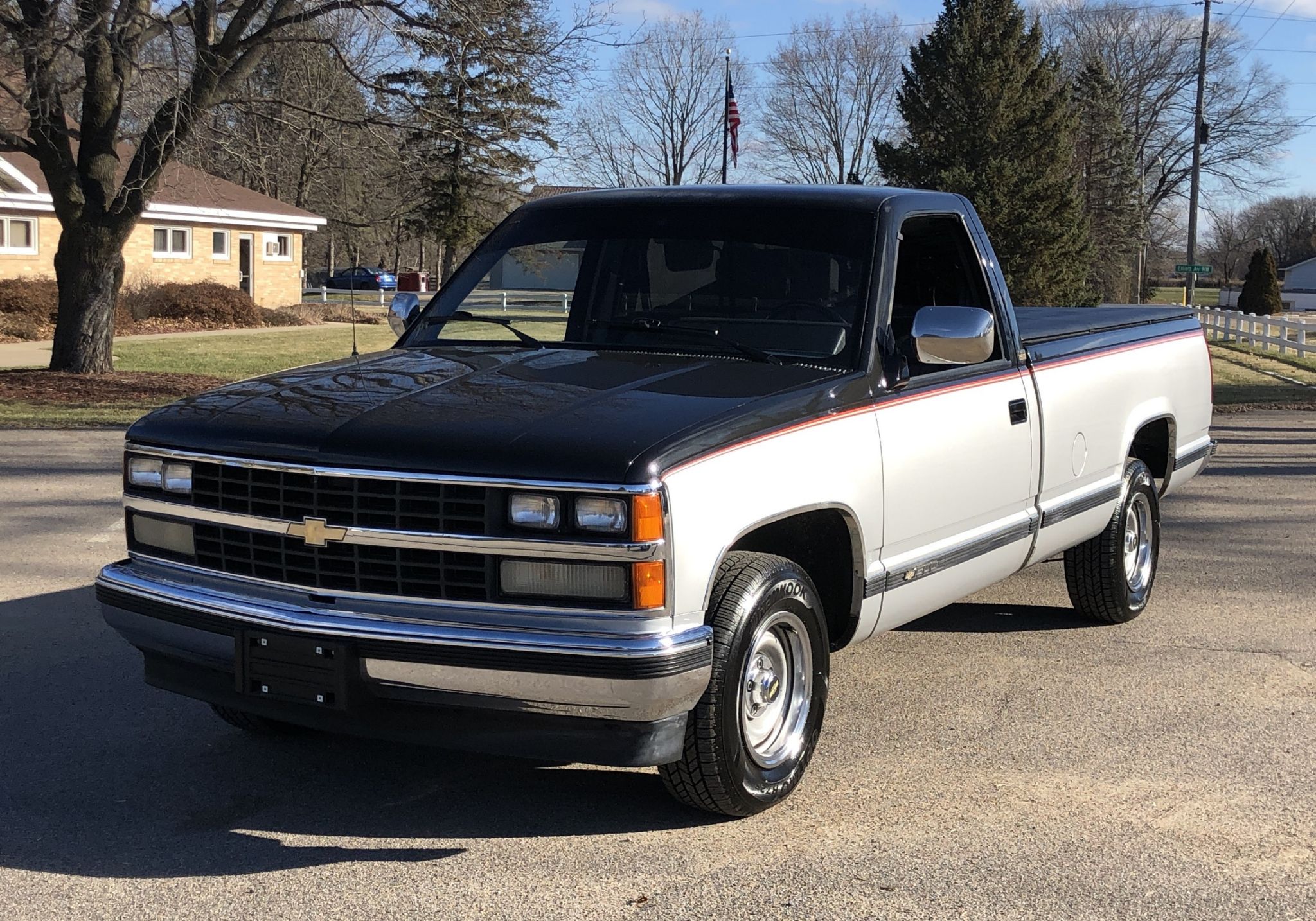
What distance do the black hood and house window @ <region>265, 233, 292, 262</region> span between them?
39.7 meters

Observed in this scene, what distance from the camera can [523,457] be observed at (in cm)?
375

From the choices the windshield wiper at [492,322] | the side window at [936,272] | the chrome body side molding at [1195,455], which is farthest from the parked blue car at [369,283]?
the side window at [936,272]

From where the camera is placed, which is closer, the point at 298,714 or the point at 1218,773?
the point at 298,714

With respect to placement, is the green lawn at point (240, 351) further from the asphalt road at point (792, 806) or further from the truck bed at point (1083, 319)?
the asphalt road at point (792, 806)

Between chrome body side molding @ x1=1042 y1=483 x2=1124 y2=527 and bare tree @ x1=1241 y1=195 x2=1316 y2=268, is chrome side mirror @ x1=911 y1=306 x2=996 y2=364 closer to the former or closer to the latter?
chrome body side molding @ x1=1042 y1=483 x2=1124 y2=527

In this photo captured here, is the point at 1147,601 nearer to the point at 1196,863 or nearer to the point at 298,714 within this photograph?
the point at 1196,863

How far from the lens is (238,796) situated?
4.51 m

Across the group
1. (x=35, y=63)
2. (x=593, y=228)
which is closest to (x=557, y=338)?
(x=593, y=228)

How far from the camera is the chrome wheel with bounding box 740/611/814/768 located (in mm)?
4305

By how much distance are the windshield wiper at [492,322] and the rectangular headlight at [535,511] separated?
153 centimetres

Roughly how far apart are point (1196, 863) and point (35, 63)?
15823 mm

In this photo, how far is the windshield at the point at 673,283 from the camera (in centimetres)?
503

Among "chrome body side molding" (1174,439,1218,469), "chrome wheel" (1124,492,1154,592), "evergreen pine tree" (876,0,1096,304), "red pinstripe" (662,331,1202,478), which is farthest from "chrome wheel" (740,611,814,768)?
"evergreen pine tree" (876,0,1096,304)

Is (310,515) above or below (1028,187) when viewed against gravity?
below
